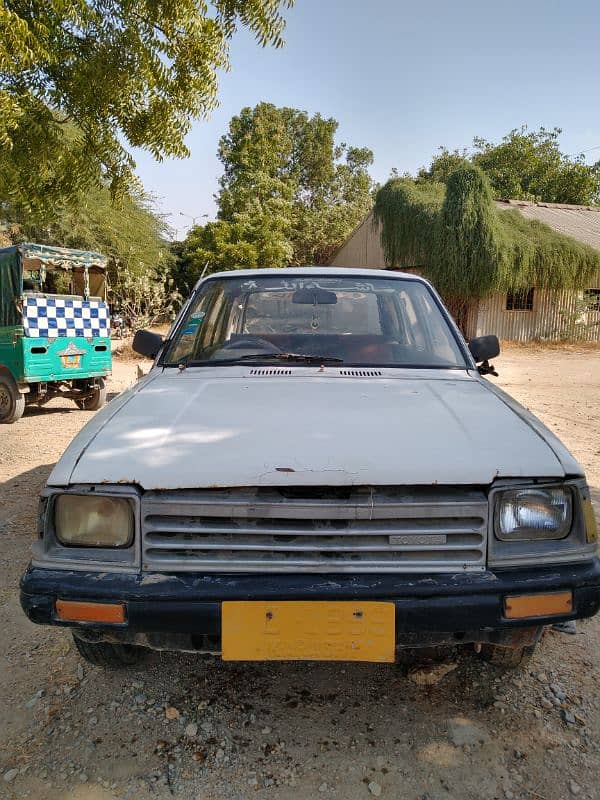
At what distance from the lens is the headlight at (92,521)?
71.9 inches

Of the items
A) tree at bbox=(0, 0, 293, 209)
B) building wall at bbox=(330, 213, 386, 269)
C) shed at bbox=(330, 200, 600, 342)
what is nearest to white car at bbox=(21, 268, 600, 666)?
tree at bbox=(0, 0, 293, 209)

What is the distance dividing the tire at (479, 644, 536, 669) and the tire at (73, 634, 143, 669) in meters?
1.34

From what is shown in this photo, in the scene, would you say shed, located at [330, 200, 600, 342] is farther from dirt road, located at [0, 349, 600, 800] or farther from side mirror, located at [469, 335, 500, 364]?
dirt road, located at [0, 349, 600, 800]

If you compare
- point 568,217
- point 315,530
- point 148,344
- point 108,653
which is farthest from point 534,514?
point 568,217

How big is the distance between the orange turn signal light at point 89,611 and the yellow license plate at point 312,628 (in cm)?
31

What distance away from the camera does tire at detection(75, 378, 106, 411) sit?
8.60m

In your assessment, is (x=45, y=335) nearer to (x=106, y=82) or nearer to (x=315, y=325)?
(x=106, y=82)

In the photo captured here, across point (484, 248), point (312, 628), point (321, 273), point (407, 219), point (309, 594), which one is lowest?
point (312, 628)

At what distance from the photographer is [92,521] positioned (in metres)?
1.84

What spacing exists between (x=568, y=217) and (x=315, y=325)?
971 inches

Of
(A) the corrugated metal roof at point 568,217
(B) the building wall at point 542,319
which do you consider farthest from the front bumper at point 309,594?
(A) the corrugated metal roof at point 568,217

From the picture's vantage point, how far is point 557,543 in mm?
1850

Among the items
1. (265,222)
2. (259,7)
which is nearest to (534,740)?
(259,7)

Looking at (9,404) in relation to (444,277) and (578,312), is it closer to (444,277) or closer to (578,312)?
(444,277)
